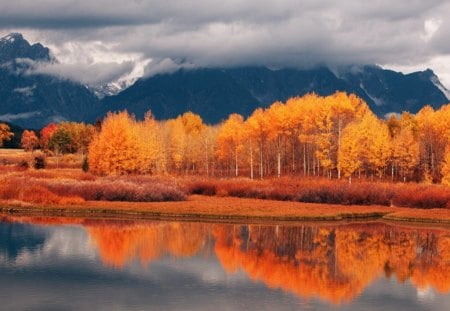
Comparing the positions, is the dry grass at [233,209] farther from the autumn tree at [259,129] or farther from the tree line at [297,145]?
the autumn tree at [259,129]

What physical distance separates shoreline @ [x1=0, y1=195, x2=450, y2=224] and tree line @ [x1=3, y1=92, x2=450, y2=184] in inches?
1196

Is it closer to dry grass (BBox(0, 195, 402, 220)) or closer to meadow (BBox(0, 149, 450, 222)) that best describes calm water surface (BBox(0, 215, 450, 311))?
dry grass (BBox(0, 195, 402, 220))

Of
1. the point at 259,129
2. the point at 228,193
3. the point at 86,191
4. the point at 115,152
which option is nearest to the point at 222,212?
the point at 228,193

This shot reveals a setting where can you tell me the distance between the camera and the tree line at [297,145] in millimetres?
97188

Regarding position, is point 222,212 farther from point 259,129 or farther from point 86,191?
point 259,129

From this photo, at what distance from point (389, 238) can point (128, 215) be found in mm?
21876

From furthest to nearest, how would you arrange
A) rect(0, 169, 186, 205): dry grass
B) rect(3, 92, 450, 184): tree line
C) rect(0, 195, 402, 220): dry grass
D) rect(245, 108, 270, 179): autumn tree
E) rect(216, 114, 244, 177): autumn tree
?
rect(216, 114, 244, 177): autumn tree → rect(245, 108, 270, 179): autumn tree → rect(3, 92, 450, 184): tree line → rect(0, 169, 186, 205): dry grass → rect(0, 195, 402, 220): dry grass

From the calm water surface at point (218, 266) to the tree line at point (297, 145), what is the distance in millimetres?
44681

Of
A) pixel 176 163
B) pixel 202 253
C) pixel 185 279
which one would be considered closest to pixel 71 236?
pixel 202 253

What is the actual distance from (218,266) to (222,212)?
20.4 metres

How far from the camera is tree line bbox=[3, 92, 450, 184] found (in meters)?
97.2

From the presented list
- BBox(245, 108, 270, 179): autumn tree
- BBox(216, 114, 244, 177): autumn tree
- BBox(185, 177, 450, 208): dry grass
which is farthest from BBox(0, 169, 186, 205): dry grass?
BBox(216, 114, 244, 177): autumn tree

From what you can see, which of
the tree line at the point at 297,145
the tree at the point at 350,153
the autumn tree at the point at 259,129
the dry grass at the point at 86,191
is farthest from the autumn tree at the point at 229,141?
the dry grass at the point at 86,191

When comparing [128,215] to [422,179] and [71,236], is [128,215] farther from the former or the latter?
[422,179]
